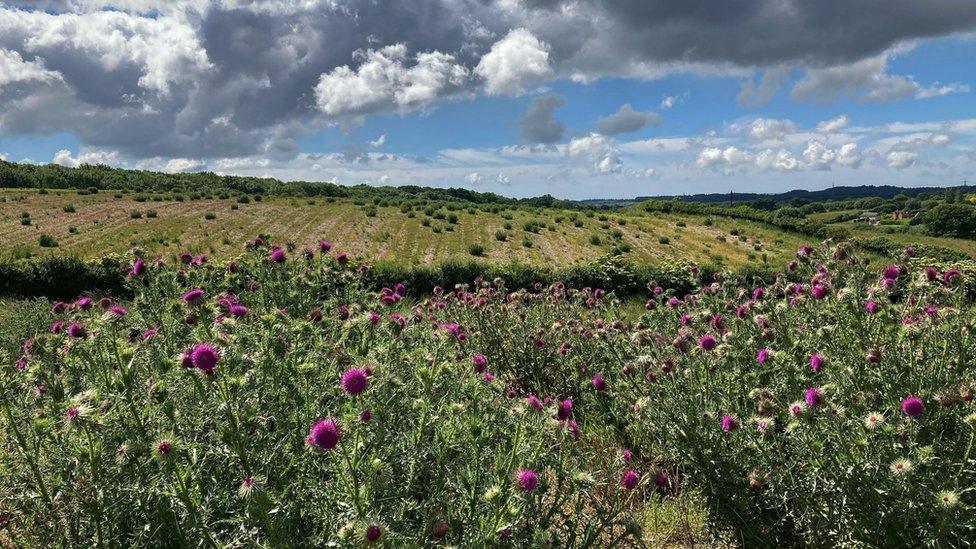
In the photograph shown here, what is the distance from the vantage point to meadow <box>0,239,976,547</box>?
8.39 feet

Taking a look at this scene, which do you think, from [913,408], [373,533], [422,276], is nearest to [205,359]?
[373,533]

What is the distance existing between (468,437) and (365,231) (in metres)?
38.9

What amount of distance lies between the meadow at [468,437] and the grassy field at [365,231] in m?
26.1

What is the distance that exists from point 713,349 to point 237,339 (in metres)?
3.39

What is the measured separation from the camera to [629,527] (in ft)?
7.80

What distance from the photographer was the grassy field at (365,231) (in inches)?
1351

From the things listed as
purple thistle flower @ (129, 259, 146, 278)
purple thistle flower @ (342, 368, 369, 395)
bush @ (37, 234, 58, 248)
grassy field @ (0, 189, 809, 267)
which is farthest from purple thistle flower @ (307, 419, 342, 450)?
bush @ (37, 234, 58, 248)

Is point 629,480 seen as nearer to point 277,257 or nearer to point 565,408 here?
point 565,408

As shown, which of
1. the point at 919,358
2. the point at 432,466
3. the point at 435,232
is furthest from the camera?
the point at 435,232

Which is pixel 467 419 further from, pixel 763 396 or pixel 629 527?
pixel 763 396

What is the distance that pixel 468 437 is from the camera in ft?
9.76

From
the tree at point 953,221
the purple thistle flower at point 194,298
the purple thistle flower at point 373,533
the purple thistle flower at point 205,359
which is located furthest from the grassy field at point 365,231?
the tree at point 953,221

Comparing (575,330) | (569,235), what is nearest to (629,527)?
(575,330)

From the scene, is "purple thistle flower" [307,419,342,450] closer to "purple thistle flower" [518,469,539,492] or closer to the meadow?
the meadow
